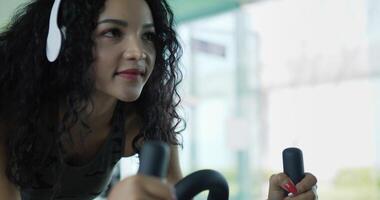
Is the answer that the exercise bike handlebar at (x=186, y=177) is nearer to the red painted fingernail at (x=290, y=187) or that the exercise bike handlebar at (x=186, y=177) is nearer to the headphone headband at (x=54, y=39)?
the red painted fingernail at (x=290, y=187)

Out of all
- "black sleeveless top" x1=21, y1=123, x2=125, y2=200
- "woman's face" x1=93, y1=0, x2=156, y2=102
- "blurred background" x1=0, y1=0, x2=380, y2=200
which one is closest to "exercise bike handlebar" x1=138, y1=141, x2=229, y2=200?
"woman's face" x1=93, y1=0, x2=156, y2=102

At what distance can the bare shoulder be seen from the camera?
872mm

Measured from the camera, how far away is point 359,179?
7.65ft

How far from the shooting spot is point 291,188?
0.72m

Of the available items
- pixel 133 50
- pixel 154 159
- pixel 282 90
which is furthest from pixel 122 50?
pixel 282 90

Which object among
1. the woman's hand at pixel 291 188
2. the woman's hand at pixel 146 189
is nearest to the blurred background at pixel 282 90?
the woman's hand at pixel 291 188

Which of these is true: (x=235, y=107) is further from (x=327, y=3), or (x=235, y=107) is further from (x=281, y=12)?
(x=327, y=3)

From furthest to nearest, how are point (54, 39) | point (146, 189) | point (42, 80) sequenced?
1. point (42, 80)
2. point (54, 39)
3. point (146, 189)

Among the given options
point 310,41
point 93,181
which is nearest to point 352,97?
point 310,41

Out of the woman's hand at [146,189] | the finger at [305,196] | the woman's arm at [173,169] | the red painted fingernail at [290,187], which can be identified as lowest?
the woman's arm at [173,169]

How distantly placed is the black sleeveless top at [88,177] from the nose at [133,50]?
28 centimetres

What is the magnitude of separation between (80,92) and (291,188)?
44cm

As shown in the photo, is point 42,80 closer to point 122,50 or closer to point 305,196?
point 122,50

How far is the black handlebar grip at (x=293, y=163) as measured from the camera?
0.69 meters
